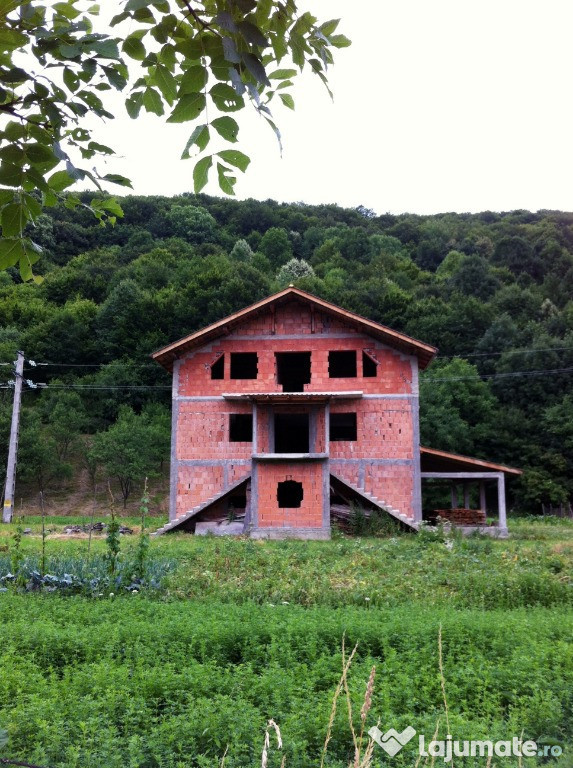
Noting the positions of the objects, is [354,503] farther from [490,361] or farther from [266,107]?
[490,361]

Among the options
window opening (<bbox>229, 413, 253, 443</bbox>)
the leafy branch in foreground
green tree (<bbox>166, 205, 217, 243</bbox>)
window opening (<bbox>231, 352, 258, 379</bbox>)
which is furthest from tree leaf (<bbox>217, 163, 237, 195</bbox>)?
green tree (<bbox>166, 205, 217, 243</bbox>)

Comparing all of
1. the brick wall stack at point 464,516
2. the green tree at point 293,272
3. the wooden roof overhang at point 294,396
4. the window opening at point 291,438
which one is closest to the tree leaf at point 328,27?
the wooden roof overhang at point 294,396

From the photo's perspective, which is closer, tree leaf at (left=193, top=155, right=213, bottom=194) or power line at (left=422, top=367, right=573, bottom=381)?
tree leaf at (left=193, top=155, right=213, bottom=194)

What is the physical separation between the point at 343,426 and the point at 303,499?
5.68 metres

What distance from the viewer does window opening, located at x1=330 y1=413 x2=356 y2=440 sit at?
2544cm

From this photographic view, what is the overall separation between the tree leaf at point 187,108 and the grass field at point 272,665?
153 inches

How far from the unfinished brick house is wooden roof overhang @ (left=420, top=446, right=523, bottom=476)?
147mm

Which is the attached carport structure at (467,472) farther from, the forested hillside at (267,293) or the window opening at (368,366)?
the forested hillside at (267,293)

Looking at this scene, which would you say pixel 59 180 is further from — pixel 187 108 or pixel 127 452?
pixel 127 452

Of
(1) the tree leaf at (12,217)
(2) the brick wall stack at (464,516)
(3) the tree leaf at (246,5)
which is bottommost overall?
(2) the brick wall stack at (464,516)

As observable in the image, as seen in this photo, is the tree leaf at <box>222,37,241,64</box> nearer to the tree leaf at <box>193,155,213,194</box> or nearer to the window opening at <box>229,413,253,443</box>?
the tree leaf at <box>193,155,213,194</box>

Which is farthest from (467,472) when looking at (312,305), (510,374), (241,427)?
(510,374)

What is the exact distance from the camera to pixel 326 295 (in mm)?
50438

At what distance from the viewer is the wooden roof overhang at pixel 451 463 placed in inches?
899
